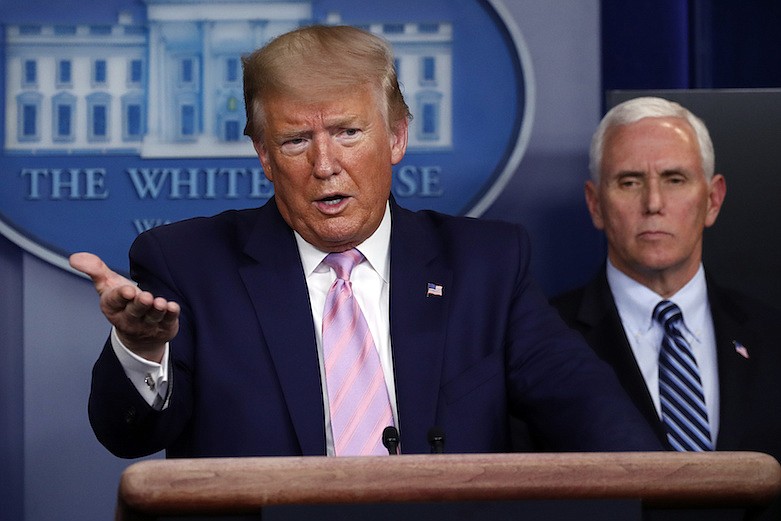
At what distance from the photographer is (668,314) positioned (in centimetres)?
270

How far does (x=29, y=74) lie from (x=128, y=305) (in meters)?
1.71

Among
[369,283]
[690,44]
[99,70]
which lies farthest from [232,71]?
[690,44]

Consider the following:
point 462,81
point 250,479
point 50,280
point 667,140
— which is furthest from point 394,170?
point 250,479

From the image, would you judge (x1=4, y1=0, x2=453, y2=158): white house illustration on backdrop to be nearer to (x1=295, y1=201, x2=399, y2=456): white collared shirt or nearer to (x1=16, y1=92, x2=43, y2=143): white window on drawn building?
(x1=16, y1=92, x2=43, y2=143): white window on drawn building

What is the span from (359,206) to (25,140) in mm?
1276

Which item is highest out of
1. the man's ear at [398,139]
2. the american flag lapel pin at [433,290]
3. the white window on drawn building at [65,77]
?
the white window on drawn building at [65,77]

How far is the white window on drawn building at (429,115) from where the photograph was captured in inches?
116

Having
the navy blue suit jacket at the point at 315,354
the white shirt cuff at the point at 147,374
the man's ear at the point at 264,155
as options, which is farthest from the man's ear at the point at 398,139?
the white shirt cuff at the point at 147,374

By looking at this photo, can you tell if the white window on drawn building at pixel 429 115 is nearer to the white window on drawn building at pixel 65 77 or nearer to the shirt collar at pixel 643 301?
the shirt collar at pixel 643 301

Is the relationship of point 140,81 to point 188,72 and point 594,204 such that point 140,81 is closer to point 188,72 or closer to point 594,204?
point 188,72

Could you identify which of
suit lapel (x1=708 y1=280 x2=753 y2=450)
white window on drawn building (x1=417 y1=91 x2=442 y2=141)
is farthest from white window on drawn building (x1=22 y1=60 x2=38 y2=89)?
suit lapel (x1=708 y1=280 x2=753 y2=450)

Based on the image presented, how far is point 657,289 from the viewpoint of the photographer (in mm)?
2762

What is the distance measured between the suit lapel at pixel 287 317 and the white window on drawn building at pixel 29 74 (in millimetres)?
1119

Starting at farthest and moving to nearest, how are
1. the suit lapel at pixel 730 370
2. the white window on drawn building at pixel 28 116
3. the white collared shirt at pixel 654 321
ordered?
the white window on drawn building at pixel 28 116 < the white collared shirt at pixel 654 321 < the suit lapel at pixel 730 370
